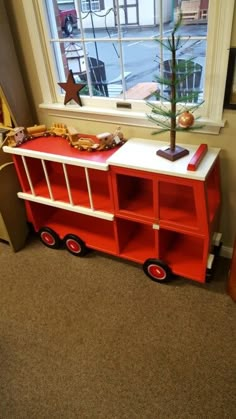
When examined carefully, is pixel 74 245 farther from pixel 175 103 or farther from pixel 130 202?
pixel 175 103

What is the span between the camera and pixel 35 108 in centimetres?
198

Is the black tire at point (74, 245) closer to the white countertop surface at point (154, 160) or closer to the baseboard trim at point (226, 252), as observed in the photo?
the white countertop surface at point (154, 160)

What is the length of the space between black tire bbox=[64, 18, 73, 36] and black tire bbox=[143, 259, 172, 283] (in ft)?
4.05

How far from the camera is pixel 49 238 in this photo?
198 centimetres

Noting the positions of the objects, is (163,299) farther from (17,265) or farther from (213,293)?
(17,265)

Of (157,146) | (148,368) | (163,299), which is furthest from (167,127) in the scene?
(148,368)

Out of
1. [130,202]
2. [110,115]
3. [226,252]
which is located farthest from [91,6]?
[226,252]

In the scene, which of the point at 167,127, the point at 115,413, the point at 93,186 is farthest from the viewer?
the point at 93,186

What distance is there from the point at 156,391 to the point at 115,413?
6.8 inches

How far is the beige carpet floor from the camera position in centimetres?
123

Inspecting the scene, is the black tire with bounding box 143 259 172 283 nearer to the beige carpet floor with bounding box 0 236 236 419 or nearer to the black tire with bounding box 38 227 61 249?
the beige carpet floor with bounding box 0 236 236 419

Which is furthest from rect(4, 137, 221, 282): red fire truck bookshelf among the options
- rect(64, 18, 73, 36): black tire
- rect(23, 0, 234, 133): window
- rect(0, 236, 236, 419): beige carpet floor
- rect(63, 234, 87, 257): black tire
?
rect(64, 18, 73, 36): black tire

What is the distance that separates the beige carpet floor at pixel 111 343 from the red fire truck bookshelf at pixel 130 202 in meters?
0.13

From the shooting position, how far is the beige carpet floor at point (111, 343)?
4.02 feet
